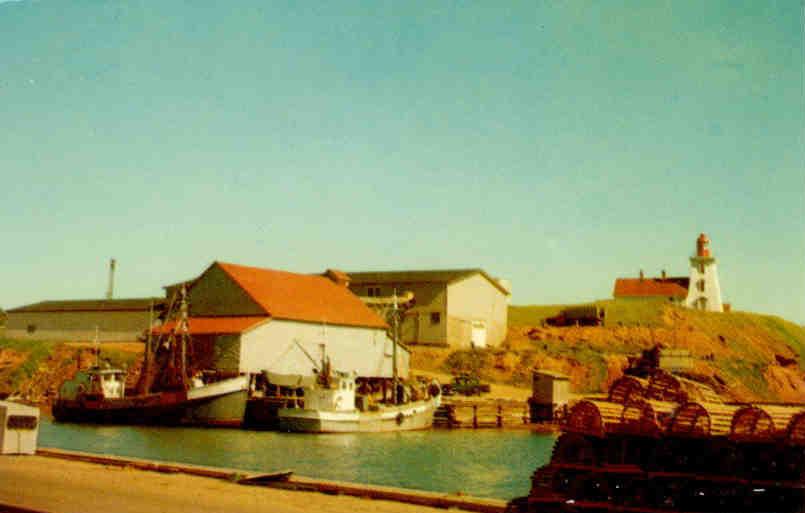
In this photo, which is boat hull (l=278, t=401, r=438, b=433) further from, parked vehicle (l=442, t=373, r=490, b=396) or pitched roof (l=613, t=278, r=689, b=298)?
pitched roof (l=613, t=278, r=689, b=298)

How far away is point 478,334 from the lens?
81.7 meters

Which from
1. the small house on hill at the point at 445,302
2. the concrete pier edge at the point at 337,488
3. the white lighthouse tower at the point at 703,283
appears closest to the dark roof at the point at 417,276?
the small house on hill at the point at 445,302

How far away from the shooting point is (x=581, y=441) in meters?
14.8

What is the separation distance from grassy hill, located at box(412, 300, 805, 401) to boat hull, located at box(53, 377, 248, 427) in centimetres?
2472

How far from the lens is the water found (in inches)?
1271

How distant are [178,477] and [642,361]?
3999 cm

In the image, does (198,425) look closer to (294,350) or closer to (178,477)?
(294,350)

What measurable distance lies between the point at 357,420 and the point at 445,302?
2639 cm

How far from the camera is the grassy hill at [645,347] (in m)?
76.4

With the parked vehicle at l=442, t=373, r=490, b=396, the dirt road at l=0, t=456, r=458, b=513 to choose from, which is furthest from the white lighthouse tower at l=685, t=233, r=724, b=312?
the dirt road at l=0, t=456, r=458, b=513

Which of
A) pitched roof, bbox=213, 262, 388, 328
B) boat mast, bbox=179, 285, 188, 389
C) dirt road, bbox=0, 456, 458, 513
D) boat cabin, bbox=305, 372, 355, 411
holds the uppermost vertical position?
pitched roof, bbox=213, 262, 388, 328

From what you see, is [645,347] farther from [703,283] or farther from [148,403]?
[148,403]

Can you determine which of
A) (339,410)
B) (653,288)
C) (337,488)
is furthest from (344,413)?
(653,288)

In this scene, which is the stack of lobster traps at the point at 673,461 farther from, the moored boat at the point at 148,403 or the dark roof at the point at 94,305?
the dark roof at the point at 94,305
